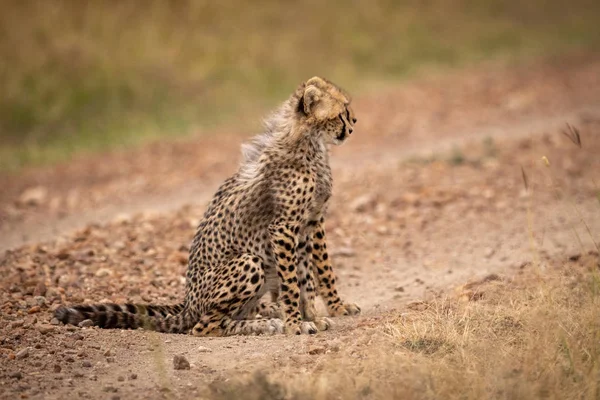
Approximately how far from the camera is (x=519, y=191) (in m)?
8.78

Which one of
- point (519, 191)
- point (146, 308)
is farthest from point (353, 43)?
point (146, 308)

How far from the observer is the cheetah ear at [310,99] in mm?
5391

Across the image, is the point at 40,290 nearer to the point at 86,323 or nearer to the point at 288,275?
the point at 86,323

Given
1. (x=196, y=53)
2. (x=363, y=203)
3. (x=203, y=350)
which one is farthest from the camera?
(x=196, y=53)

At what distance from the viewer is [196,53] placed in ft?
58.5

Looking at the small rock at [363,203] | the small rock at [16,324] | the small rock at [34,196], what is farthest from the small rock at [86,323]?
the small rock at [34,196]

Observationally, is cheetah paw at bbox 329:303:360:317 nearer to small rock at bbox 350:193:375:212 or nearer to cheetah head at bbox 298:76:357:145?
cheetah head at bbox 298:76:357:145

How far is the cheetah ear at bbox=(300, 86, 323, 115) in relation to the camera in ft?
17.7

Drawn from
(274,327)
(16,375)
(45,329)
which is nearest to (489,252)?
(274,327)

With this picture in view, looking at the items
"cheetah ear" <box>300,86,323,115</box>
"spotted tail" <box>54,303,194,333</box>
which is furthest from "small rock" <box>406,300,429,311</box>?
"spotted tail" <box>54,303,194,333</box>

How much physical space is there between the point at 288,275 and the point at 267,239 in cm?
26

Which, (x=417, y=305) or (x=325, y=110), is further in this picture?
(x=417, y=305)

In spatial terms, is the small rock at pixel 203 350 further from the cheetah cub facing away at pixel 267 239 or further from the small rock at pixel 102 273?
the small rock at pixel 102 273

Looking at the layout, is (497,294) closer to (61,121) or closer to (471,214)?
(471,214)
